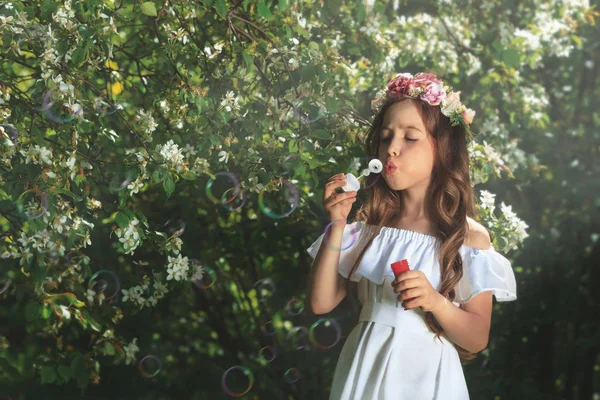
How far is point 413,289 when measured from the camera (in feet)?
6.06

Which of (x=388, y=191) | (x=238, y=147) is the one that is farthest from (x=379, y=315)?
(x=238, y=147)

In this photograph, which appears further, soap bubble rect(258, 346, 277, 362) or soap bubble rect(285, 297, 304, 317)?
soap bubble rect(258, 346, 277, 362)

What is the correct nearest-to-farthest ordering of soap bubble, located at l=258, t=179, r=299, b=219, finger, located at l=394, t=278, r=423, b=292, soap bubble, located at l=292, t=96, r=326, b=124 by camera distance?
finger, located at l=394, t=278, r=423, b=292
soap bubble, located at l=292, t=96, r=326, b=124
soap bubble, located at l=258, t=179, r=299, b=219

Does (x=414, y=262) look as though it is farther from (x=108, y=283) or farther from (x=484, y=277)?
(x=108, y=283)

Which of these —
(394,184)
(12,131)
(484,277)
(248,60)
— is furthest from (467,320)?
(12,131)

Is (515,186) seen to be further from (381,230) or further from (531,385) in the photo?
(381,230)

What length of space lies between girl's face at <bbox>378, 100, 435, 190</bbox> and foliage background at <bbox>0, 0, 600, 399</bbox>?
0.32 metres

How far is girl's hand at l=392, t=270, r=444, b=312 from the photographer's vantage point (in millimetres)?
1839

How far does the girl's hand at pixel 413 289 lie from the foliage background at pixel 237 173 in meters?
0.61

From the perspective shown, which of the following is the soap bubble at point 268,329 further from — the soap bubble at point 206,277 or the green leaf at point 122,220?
the green leaf at point 122,220

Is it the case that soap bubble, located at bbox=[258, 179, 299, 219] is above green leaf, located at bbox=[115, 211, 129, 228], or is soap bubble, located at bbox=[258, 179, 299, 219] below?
above

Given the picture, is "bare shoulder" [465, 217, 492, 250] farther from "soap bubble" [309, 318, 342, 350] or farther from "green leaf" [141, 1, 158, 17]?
"soap bubble" [309, 318, 342, 350]

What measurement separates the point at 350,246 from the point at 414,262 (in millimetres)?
214

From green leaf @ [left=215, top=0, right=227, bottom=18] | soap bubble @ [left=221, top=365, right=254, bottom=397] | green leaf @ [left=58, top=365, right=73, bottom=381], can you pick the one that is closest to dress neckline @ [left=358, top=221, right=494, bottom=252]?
green leaf @ [left=215, top=0, right=227, bottom=18]
